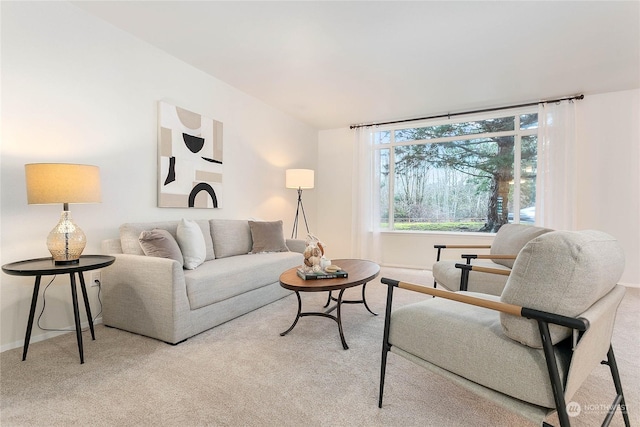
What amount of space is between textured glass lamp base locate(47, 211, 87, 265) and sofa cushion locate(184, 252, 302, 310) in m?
0.69

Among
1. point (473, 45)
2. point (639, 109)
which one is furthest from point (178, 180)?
point (639, 109)

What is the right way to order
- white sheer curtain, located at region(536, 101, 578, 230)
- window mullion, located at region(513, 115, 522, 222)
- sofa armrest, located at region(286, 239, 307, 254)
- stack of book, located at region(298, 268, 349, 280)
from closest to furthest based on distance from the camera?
1. stack of book, located at region(298, 268, 349, 280)
2. sofa armrest, located at region(286, 239, 307, 254)
3. white sheer curtain, located at region(536, 101, 578, 230)
4. window mullion, located at region(513, 115, 522, 222)

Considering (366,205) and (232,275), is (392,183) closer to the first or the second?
(366,205)

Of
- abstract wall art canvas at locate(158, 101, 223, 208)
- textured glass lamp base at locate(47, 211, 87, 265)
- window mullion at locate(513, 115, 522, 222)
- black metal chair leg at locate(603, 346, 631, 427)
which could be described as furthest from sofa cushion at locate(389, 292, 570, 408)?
window mullion at locate(513, 115, 522, 222)

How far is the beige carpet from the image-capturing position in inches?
55.3

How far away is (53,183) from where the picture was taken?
1.88 metres

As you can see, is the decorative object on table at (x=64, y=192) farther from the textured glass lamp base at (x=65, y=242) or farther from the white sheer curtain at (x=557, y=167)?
the white sheer curtain at (x=557, y=167)

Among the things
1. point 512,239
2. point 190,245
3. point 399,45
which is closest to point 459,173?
point 512,239

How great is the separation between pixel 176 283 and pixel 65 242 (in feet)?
2.35

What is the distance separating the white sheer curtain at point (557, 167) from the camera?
398cm

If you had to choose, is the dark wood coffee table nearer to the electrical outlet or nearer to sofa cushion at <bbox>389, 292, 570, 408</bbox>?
sofa cushion at <bbox>389, 292, 570, 408</bbox>

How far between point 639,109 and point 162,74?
548 cm

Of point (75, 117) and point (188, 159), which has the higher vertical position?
point (75, 117)

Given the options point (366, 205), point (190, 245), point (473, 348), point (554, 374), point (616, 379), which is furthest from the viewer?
point (366, 205)
